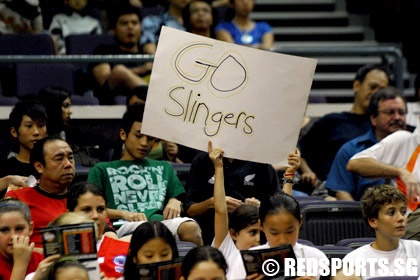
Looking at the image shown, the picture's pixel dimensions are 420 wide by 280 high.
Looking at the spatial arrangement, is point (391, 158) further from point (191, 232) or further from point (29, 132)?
point (29, 132)

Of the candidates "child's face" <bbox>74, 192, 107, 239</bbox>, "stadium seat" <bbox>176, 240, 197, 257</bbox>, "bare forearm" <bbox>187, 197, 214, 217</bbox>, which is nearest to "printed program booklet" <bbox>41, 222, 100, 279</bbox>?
"child's face" <bbox>74, 192, 107, 239</bbox>

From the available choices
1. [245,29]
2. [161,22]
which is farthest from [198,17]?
[245,29]

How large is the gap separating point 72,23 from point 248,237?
535cm

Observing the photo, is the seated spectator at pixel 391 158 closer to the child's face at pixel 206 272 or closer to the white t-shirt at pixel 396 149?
the white t-shirt at pixel 396 149

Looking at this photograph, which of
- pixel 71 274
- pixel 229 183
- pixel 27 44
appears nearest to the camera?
pixel 71 274

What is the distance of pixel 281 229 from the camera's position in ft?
23.0

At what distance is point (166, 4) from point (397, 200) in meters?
6.38

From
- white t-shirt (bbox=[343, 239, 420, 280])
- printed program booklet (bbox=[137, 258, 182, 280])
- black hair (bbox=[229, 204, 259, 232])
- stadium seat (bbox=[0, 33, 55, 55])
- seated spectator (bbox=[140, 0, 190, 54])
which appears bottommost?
white t-shirt (bbox=[343, 239, 420, 280])

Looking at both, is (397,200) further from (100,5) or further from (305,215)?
(100,5)

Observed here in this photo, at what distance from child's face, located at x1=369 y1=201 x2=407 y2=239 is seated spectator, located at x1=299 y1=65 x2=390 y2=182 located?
275cm

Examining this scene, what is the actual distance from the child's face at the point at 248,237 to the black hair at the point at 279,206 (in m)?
0.30

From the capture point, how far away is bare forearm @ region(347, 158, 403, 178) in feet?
28.6

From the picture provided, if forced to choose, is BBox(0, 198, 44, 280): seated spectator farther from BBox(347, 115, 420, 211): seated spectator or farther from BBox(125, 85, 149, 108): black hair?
BBox(125, 85, 149, 108): black hair

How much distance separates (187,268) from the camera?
6.32 meters
